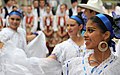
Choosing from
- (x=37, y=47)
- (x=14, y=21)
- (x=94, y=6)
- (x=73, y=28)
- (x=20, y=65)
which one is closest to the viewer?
(x=94, y=6)

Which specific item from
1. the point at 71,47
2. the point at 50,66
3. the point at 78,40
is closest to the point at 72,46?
the point at 71,47

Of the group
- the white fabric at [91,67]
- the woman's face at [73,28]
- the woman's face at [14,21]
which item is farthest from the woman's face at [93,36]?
the woman's face at [14,21]

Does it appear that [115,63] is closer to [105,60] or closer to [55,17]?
[105,60]

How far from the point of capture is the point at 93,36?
2.58 meters

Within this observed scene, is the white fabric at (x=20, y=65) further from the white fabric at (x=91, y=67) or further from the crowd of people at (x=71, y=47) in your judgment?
the white fabric at (x=91, y=67)

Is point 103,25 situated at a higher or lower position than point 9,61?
higher

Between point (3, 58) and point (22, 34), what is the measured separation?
83 cm

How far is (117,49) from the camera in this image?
10.3 feet

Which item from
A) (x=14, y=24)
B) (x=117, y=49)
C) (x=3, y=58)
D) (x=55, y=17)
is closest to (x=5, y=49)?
(x=3, y=58)

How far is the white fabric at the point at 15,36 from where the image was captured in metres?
4.73

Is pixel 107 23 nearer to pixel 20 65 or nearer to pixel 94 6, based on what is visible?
pixel 94 6

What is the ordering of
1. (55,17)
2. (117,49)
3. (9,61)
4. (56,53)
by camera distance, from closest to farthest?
(117,49) < (56,53) < (9,61) < (55,17)

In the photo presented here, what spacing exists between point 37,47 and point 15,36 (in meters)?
0.40

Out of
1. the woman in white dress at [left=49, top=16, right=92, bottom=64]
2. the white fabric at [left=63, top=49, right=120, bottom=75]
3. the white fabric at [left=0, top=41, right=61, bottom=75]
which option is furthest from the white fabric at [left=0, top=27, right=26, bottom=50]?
the white fabric at [left=63, top=49, right=120, bottom=75]
